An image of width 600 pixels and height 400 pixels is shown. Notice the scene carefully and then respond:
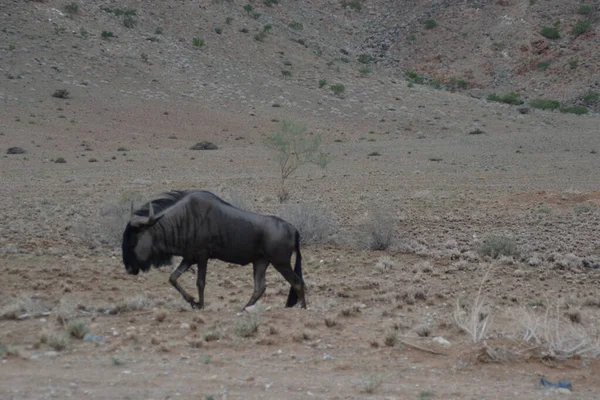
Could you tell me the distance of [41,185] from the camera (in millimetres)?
27219

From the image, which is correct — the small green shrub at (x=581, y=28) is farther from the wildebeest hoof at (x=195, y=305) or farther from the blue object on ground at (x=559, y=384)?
the blue object on ground at (x=559, y=384)

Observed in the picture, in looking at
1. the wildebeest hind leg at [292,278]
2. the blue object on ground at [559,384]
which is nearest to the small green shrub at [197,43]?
the wildebeest hind leg at [292,278]

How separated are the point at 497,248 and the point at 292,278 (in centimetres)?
582

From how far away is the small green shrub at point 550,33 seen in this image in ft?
223

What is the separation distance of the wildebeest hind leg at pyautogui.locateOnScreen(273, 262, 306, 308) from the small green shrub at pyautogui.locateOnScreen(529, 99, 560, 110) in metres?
50.4

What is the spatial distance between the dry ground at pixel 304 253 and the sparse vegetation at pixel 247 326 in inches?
2.7

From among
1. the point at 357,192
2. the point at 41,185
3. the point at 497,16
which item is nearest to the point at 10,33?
the point at 41,185

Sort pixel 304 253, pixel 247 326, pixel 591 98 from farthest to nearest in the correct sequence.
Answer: pixel 591 98 < pixel 304 253 < pixel 247 326

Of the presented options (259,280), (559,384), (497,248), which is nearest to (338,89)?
(497,248)

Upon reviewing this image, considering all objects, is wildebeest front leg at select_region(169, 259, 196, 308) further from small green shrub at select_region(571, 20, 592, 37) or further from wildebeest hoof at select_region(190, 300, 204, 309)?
small green shrub at select_region(571, 20, 592, 37)

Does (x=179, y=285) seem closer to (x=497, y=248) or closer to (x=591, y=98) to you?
(x=497, y=248)

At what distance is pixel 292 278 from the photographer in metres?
10.3

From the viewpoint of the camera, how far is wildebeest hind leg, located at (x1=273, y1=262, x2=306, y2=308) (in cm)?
1021

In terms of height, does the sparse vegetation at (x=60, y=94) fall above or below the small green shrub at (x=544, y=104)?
below
